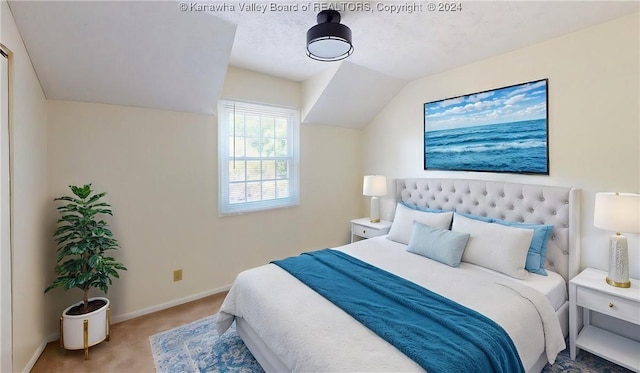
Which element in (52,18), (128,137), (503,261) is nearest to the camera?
(52,18)

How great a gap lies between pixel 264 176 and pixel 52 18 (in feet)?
6.84

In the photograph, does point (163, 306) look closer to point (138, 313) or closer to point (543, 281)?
point (138, 313)

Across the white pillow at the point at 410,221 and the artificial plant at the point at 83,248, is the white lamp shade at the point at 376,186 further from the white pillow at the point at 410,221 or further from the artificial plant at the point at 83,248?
the artificial plant at the point at 83,248

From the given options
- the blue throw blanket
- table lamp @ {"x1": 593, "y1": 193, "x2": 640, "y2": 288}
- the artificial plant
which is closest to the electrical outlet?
the artificial plant

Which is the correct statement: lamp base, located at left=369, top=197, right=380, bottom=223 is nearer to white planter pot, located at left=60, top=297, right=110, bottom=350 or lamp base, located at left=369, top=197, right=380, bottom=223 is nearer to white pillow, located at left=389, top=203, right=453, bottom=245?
white pillow, located at left=389, top=203, right=453, bottom=245

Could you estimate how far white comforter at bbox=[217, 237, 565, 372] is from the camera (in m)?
1.30

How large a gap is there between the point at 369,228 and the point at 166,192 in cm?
222

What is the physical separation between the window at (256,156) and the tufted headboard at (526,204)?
1.60m

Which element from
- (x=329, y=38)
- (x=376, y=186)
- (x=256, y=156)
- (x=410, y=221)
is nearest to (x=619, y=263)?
(x=410, y=221)

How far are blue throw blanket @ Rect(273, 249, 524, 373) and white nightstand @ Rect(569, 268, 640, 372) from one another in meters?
0.94

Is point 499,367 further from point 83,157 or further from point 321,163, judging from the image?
point 83,157

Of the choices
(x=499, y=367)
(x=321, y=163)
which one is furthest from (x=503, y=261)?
(x=321, y=163)

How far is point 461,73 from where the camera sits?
9.39 ft

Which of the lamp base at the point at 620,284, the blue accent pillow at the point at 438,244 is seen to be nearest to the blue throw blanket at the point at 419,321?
the blue accent pillow at the point at 438,244
